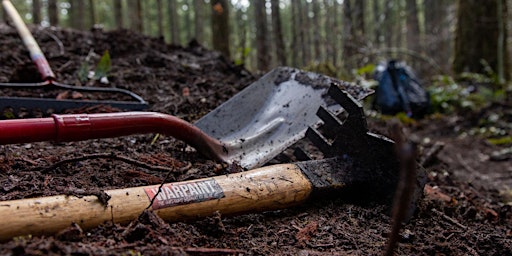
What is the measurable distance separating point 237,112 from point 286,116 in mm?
389

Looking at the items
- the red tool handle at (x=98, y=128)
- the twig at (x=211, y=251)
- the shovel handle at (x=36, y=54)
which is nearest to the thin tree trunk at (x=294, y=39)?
the shovel handle at (x=36, y=54)

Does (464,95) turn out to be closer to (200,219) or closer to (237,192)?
(237,192)

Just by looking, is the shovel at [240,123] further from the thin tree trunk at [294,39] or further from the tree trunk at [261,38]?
the thin tree trunk at [294,39]

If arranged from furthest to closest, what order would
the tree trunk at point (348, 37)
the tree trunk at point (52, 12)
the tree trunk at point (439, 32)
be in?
1. the tree trunk at point (439, 32)
2. the tree trunk at point (52, 12)
3. the tree trunk at point (348, 37)

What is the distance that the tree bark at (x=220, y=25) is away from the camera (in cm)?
652

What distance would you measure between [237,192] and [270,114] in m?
1.24

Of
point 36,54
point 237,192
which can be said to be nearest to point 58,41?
point 36,54

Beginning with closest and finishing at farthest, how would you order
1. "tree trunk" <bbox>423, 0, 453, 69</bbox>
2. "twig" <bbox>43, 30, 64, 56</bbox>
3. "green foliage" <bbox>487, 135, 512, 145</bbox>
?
1. "twig" <bbox>43, 30, 64, 56</bbox>
2. "green foliage" <bbox>487, 135, 512, 145</bbox>
3. "tree trunk" <bbox>423, 0, 453, 69</bbox>

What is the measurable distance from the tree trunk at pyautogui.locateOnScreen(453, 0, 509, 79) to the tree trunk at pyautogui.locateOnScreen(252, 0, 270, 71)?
11.7 ft

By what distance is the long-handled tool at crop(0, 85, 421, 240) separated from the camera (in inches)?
54.6

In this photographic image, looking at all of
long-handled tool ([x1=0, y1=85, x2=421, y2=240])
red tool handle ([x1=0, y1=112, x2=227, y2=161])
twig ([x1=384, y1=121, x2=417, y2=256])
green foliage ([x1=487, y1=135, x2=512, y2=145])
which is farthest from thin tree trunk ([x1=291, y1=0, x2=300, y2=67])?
twig ([x1=384, y1=121, x2=417, y2=256])

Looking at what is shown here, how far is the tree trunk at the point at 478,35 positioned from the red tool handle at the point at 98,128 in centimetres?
716

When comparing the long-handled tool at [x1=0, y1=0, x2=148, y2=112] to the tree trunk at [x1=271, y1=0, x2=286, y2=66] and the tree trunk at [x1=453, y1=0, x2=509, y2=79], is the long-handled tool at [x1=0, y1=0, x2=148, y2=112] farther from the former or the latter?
the tree trunk at [x1=453, y1=0, x2=509, y2=79]

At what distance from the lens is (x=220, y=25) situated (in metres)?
6.55
